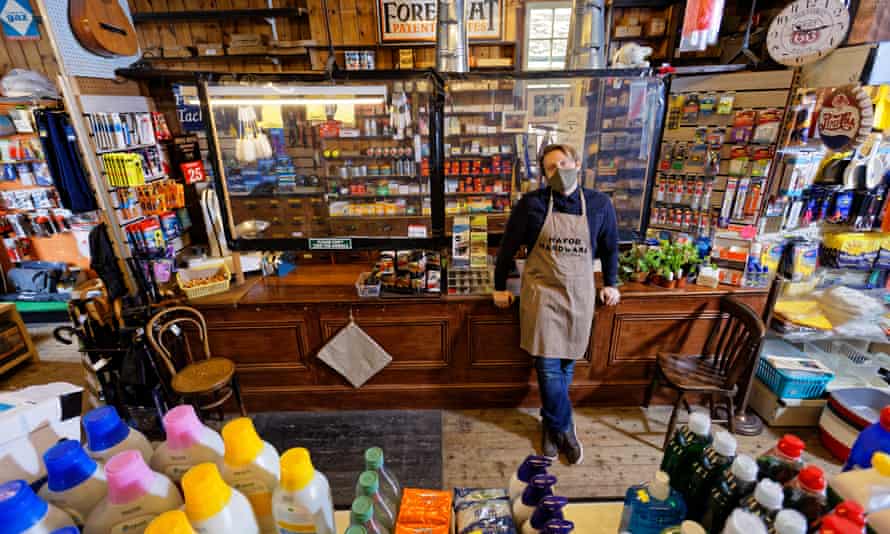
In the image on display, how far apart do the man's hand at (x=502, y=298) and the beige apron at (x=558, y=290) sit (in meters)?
0.08

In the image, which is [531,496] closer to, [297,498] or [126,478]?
[297,498]

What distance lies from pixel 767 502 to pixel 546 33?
16.7ft

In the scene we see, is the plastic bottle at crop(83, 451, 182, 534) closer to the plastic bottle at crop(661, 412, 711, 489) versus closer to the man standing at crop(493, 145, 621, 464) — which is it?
the plastic bottle at crop(661, 412, 711, 489)

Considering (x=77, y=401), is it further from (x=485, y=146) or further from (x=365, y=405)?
(x=485, y=146)

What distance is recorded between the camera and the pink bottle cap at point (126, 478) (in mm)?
779

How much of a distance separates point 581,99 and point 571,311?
149 cm

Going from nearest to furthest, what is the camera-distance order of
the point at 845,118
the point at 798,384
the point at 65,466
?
the point at 65,466 < the point at 845,118 < the point at 798,384

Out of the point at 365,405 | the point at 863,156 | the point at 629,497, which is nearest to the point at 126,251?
the point at 365,405

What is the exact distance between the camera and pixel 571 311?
244 centimetres

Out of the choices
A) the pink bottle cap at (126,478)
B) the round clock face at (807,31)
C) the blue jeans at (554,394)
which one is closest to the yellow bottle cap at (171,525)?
the pink bottle cap at (126,478)

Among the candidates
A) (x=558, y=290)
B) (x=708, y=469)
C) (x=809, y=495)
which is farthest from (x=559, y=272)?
(x=809, y=495)

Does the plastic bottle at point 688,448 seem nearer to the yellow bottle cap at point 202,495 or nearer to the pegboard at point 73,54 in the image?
the yellow bottle cap at point 202,495

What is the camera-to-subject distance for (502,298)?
261cm

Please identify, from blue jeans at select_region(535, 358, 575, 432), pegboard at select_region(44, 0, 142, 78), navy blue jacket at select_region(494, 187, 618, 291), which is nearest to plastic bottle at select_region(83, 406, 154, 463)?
navy blue jacket at select_region(494, 187, 618, 291)
